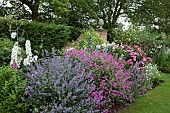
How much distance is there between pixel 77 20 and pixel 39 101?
10715 mm

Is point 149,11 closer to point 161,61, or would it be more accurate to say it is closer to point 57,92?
point 161,61

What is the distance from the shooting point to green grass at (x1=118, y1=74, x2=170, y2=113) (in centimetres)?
446

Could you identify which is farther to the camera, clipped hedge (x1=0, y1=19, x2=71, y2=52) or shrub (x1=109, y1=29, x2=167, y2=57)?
shrub (x1=109, y1=29, x2=167, y2=57)

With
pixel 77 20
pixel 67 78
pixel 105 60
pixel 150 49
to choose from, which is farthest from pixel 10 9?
pixel 67 78

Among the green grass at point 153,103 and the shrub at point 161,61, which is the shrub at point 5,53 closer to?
the green grass at point 153,103

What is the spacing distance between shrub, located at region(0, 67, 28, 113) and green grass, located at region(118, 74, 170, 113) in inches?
77.6

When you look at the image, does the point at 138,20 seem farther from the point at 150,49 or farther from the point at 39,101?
the point at 39,101

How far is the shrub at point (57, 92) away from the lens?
2812mm

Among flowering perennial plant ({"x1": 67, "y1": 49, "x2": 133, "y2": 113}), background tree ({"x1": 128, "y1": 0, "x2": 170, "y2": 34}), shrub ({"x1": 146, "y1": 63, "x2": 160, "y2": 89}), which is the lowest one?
shrub ({"x1": 146, "y1": 63, "x2": 160, "y2": 89})

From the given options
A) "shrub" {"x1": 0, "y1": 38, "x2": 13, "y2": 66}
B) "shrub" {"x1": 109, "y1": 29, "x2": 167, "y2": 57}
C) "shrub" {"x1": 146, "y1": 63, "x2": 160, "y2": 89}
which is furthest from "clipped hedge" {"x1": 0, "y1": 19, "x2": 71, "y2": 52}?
"shrub" {"x1": 146, "y1": 63, "x2": 160, "y2": 89}

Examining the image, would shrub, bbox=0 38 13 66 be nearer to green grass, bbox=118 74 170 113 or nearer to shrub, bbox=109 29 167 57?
green grass, bbox=118 74 170 113

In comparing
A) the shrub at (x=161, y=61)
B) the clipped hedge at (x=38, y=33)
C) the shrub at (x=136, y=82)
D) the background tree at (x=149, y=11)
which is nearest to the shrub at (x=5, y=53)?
the clipped hedge at (x=38, y=33)

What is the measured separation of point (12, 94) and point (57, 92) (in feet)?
1.71

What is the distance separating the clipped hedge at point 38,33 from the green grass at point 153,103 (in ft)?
11.4
